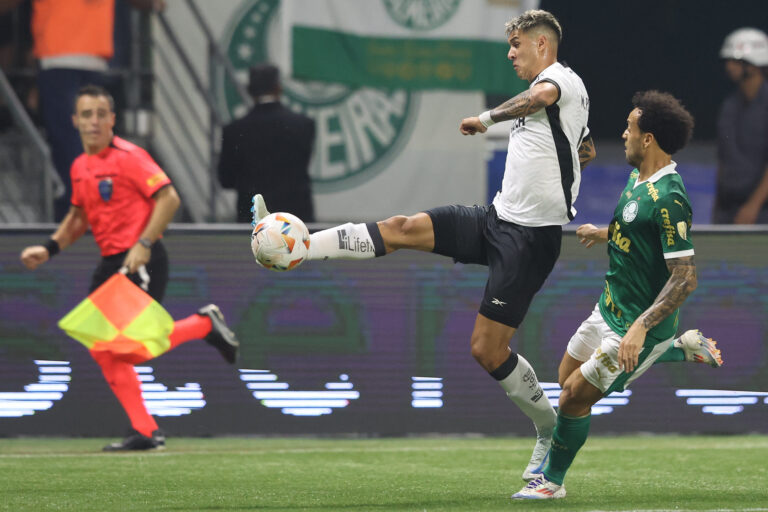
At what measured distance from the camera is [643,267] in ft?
20.6

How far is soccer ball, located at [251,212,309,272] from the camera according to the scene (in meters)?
6.43

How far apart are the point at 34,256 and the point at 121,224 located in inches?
21.0

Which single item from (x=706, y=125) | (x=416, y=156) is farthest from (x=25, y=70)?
(x=706, y=125)

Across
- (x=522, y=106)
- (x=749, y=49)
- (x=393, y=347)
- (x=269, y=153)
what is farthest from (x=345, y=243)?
(x=749, y=49)

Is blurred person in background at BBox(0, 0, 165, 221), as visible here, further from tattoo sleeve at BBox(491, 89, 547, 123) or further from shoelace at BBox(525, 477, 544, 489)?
shoelace at BBox(525, 477, 544, 489)

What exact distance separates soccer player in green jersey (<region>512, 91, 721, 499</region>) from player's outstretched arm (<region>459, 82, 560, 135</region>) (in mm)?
389

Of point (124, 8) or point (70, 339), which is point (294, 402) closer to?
point (70, 339)

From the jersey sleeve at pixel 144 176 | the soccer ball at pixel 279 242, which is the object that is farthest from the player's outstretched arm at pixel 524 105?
the jersey sleeve at pixel 144 176

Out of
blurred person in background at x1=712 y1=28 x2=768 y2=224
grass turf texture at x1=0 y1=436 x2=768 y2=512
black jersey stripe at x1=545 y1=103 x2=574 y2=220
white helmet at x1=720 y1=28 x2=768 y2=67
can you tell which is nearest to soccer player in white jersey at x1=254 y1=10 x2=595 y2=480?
black jersey stripe at x1=545 y1=103 x2=574 y2=220

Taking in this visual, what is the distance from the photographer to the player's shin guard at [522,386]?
6.91 metres

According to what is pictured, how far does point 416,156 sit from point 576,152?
486 centimetres

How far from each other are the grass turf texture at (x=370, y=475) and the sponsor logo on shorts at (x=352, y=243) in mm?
1131

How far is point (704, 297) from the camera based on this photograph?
362 inches

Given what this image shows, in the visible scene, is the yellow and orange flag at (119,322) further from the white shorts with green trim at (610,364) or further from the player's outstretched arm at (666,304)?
the player's outstretched arm at (666,304)
